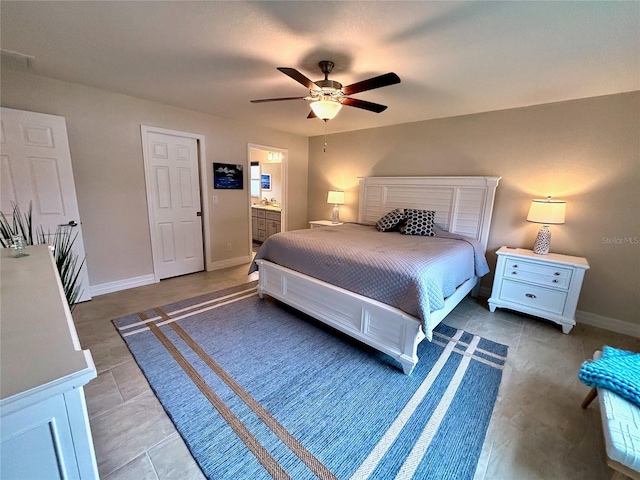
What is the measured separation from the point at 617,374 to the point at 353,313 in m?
1.54

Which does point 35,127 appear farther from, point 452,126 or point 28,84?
point 452,126

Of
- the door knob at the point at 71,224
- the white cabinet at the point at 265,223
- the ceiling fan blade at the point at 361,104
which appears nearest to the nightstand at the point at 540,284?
the ceiling fan blade at the point at 361,104

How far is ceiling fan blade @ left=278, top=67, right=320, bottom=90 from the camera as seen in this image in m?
1.73

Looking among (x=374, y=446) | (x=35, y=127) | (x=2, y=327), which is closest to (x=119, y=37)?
(x=35, y=127)

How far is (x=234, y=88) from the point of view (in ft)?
8.98

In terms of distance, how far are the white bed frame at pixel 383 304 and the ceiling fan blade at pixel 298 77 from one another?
5.33 feet

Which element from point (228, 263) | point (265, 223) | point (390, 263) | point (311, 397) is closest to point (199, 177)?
point (228, 263)

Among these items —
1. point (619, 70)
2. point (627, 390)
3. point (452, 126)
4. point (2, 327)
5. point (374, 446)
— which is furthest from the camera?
point (452, 126)

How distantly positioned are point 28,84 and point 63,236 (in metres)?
1.47

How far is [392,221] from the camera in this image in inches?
145

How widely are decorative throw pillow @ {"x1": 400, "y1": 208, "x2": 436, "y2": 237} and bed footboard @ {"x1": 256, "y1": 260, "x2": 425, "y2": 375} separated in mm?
1603

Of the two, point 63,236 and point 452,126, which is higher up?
point 452,126

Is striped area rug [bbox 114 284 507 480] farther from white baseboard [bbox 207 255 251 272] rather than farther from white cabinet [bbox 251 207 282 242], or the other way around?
white cabinet [bbox 251 207 282 242]

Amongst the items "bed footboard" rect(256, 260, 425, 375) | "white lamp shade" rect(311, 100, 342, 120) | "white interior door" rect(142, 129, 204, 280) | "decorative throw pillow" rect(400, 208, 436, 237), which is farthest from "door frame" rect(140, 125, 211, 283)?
"decorative throw pillow" rect(400, 208, 436, 237)
